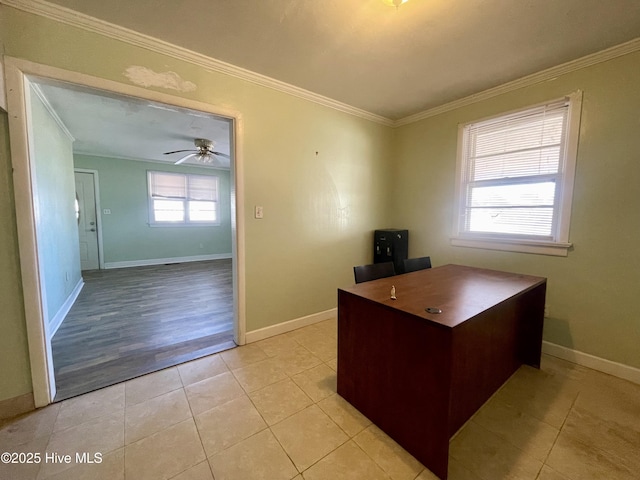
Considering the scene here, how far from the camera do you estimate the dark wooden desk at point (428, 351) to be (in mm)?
1235

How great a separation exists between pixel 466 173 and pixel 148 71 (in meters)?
3.09

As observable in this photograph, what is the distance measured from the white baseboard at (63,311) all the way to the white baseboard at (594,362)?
4.49 meters

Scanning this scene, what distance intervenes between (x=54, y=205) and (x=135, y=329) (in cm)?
179

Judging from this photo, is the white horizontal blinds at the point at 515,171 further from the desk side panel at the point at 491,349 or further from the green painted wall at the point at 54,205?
the green painted wall at the point at 54,205

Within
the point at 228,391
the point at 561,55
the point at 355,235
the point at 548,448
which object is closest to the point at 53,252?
the point at 228,391

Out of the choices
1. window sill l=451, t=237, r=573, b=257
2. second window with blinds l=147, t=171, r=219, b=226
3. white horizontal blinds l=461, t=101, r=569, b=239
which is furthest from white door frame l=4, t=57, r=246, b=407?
second window with blinds l=147, t=171, r=219, b=226

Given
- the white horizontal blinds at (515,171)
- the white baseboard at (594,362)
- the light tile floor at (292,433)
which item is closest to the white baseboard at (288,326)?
the light tile floor at (292,433)

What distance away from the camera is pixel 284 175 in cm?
267

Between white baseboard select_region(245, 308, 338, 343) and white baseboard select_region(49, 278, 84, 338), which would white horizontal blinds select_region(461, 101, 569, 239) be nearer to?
white baseboard select_region(245, 308, 338, 343)

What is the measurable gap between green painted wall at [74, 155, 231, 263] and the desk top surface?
6.07 m

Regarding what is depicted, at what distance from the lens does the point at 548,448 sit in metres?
1.40

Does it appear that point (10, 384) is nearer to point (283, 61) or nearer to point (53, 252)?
point (53, 252)

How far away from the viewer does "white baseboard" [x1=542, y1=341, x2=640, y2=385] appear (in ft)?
6.53

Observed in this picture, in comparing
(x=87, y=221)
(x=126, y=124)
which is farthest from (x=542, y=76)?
(x=87, y=221)
